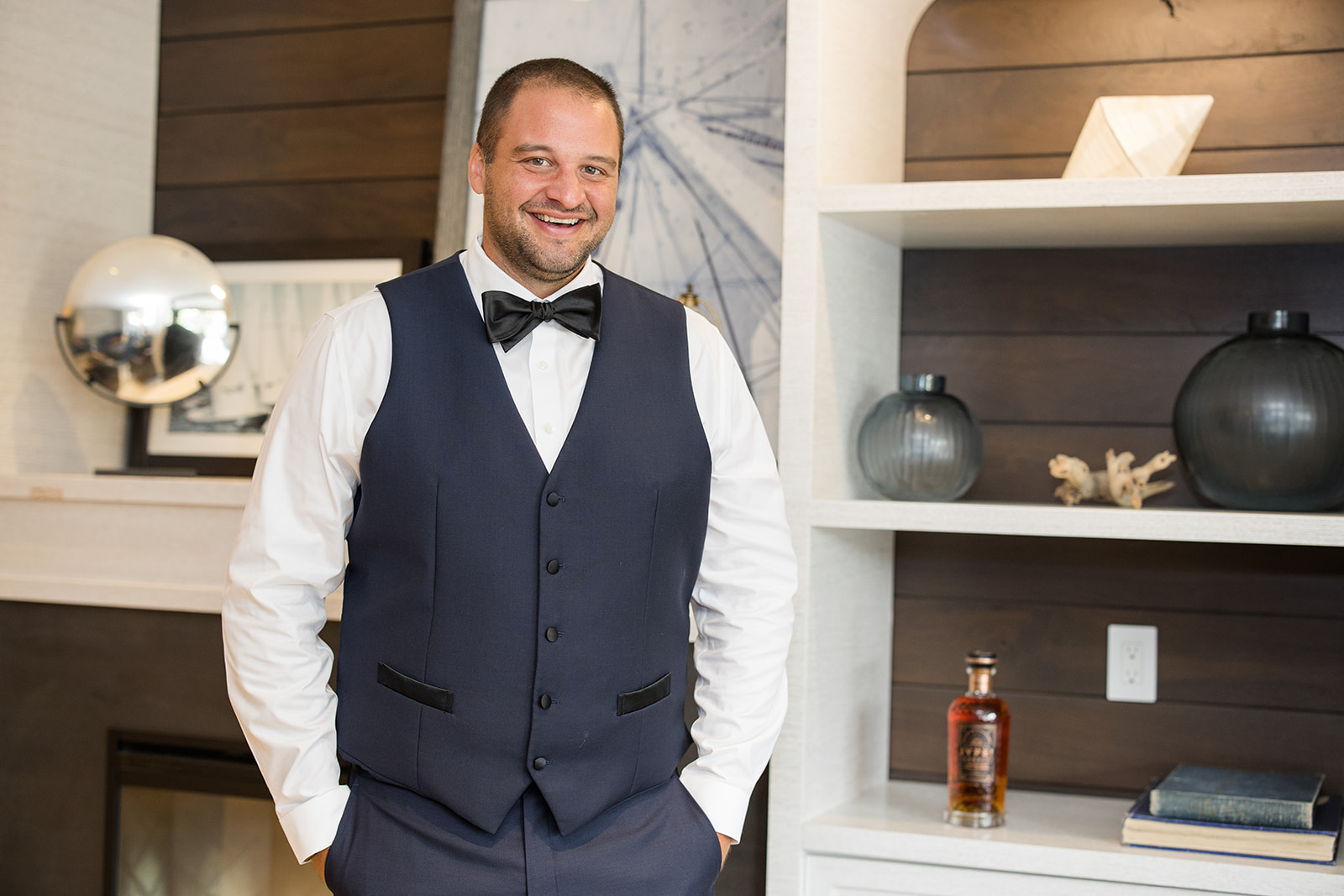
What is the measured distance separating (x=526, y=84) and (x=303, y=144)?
1437 millimetres

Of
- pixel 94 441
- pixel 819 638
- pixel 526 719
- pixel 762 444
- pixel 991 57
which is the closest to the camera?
pixel 526 719

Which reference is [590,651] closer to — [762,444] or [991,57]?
[762,444]

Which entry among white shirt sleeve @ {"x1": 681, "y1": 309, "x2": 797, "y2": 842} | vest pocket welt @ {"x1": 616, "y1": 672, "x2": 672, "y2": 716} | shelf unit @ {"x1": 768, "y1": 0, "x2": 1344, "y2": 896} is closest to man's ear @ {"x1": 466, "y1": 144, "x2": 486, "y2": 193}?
white shirt sleeve @ {"x1": 681, "y1": 309, "x2": 797, "y2": 842}

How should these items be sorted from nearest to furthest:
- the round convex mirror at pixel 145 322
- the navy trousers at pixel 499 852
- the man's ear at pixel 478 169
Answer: the navy trousers at pixel 499 852
the man's ear at pixel 478 169
the round convex mirror at pixel 145 322

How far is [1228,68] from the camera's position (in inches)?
82.5

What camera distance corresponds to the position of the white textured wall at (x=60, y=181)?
2.61 metres

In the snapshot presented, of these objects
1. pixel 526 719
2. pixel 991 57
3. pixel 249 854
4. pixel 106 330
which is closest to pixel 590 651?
pixel 526 719

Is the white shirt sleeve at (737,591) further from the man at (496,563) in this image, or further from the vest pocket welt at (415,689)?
the vest pocket welt at (415,689)

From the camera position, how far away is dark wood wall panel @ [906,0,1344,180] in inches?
81.2

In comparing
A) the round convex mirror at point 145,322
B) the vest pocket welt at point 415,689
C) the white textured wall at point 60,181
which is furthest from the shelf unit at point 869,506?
the white textured wall at point 60,181

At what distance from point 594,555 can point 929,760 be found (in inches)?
41.5

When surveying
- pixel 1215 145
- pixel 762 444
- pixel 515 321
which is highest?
pixel 1215 145

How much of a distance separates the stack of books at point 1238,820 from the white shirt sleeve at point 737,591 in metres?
0.60

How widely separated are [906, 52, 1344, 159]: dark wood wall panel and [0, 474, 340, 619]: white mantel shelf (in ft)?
4.80
